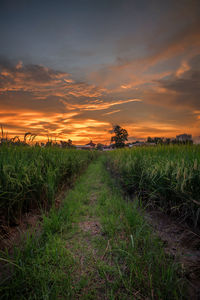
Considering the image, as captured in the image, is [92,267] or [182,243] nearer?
[92,267]

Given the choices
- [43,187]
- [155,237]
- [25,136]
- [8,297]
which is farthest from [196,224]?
[25,136]

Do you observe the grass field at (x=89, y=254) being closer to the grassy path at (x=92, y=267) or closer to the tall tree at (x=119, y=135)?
the grassy path at (x=92, y=267)

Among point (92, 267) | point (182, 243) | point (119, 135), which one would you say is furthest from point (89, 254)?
point (119, 135)

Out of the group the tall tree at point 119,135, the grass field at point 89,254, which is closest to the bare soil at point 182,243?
the grass field at point 89,254

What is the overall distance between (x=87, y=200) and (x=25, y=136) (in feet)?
6.93

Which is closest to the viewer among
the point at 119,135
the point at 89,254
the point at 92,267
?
the point at 92,267

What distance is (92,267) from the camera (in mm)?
1386

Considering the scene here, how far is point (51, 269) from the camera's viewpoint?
4.19 feet

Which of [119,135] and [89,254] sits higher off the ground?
[119,135]

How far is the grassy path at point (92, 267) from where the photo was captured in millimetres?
1060

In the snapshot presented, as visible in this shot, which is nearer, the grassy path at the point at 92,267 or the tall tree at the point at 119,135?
the grassy path at the point at 92,267

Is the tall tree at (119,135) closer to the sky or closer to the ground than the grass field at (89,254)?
closer to the sky

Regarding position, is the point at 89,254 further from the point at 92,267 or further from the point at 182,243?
the point at 182,243

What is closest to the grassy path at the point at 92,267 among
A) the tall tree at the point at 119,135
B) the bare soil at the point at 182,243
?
the bare soil at the point at 182,243
